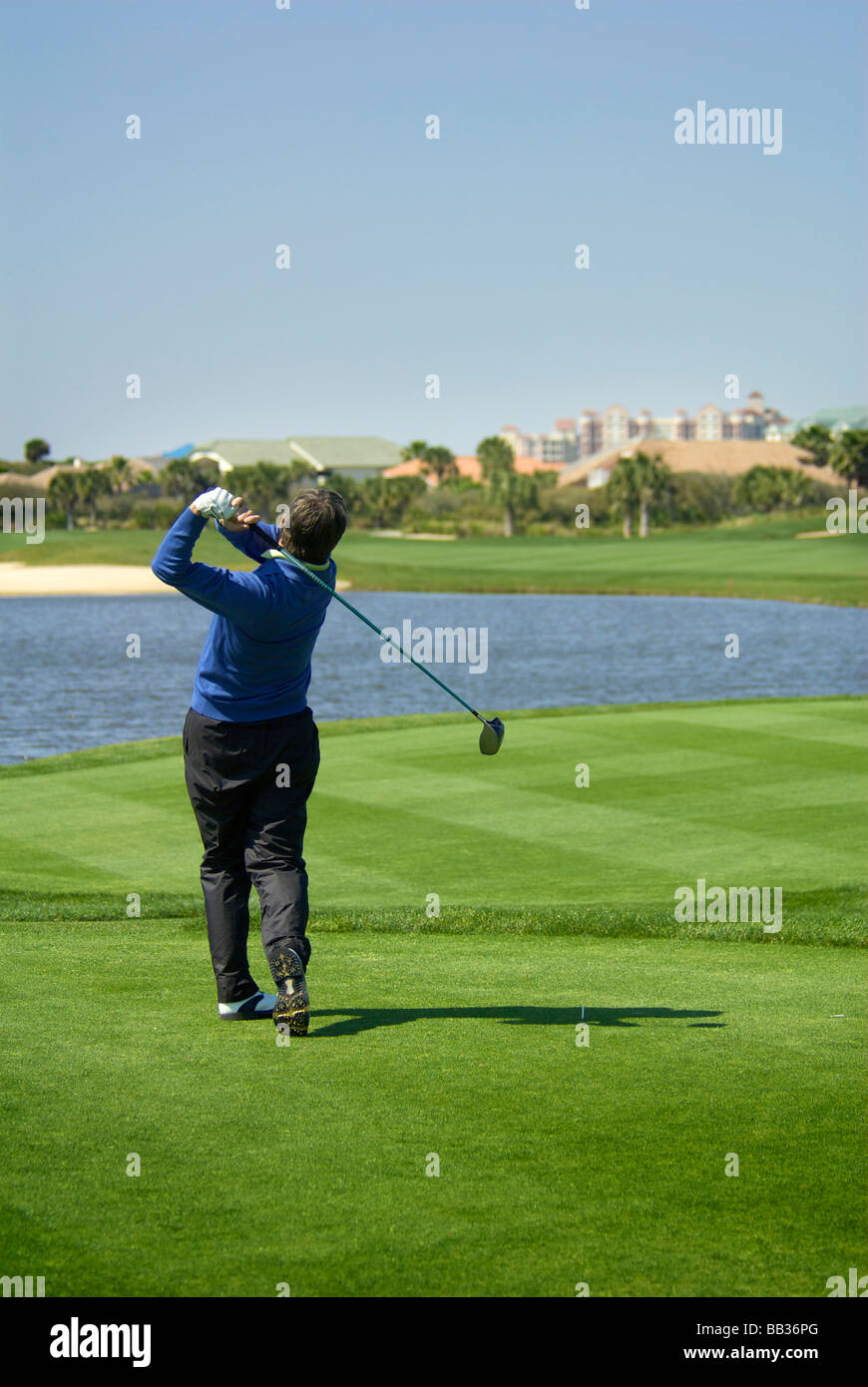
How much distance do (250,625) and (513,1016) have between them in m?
1.83

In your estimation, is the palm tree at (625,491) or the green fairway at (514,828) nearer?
the green fairway at (514,828)

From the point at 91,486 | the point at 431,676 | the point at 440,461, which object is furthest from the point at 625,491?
the point at 431,676

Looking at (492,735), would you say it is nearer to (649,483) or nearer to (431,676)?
(431,676)

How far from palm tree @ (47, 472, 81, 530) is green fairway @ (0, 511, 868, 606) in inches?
667

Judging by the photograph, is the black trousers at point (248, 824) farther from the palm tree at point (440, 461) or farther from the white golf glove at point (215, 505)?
the palm tree at point (440, 461)

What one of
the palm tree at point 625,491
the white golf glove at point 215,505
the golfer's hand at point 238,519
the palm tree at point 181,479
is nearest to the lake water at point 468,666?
the golfer's hand at point 238,519

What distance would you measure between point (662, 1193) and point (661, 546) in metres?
96.7

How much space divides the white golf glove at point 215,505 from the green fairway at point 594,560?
196 ft

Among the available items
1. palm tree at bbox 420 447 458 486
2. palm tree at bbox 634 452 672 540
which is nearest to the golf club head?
palm tree at bbox 634 452 672 540

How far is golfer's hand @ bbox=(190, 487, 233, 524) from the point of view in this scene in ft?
19.2

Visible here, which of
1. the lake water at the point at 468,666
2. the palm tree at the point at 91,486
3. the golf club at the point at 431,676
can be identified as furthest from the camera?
the palm tree at the point at 91,486

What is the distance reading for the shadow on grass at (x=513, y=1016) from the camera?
610 cm

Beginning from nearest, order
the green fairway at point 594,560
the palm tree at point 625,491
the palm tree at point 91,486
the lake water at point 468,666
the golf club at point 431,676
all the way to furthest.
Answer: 1. the golf club at point 431,676
2. the lake water at point 468,666
3. the green fairway at point 594,560
4. the palm tree at point 625,491
5. the palm tree at point 91,486

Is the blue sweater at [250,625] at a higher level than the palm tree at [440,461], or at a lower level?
lower
